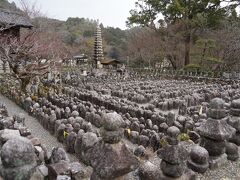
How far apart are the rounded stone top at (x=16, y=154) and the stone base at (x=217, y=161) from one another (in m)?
2.60

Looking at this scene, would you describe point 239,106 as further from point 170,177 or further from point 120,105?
point 120,105

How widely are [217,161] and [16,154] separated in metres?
2.82

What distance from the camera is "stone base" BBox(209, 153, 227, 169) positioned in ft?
11.7

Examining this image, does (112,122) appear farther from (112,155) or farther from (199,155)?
(199,155)

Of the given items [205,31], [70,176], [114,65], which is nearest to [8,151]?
[70,176]

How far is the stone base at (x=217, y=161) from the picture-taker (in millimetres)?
3553

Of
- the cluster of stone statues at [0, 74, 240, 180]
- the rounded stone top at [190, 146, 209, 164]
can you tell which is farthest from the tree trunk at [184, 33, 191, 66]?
the rounded stone top at [190, 146, 209, 164]

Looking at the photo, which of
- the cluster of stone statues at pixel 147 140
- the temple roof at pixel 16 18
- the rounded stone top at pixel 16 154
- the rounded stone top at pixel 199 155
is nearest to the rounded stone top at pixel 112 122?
the cluster of stone statues at pixel 147 140

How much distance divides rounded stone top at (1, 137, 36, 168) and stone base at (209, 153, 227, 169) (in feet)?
8.52

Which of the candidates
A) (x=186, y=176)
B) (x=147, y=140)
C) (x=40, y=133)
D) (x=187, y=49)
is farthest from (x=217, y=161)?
(x=187, y=49)

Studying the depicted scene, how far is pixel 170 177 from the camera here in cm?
300

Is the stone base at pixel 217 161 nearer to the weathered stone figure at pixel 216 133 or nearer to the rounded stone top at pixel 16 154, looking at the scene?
the weathered stone figure at pixel 216 133

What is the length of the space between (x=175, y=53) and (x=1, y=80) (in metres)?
15.1

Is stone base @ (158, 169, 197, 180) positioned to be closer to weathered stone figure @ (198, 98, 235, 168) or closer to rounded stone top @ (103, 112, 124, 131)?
weathered stone figure @ (198, 98, 235, 168)
